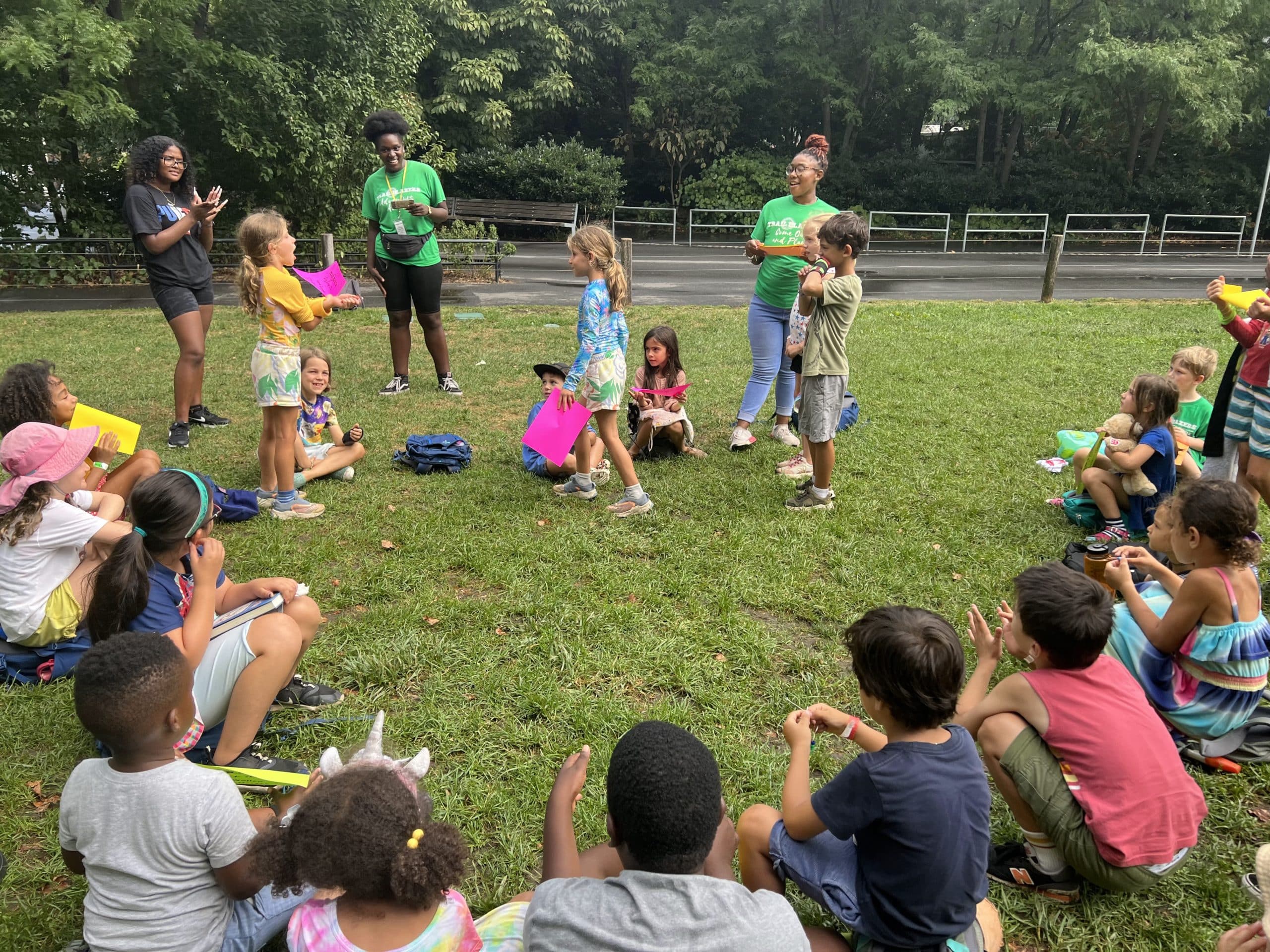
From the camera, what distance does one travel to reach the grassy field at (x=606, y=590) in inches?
108

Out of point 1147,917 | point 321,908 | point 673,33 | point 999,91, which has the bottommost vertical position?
point 1147,917

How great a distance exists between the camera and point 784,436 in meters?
6.50

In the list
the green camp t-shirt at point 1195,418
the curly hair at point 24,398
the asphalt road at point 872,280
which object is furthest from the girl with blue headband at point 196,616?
the asphalt road at point 872,280

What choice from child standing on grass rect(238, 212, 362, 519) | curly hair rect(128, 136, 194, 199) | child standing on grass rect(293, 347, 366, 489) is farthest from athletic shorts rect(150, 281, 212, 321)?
child standing on grass rect(238, 212, 362, 519)

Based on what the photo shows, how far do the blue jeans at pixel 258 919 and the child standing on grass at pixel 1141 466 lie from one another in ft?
13.7

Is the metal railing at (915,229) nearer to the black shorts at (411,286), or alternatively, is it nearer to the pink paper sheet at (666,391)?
the black shorts at (411,286)

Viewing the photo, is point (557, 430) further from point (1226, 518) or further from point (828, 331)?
point (1226, 518)

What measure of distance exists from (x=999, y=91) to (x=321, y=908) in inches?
1150

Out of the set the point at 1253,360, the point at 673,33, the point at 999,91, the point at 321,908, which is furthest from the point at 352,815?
the point at 673,33

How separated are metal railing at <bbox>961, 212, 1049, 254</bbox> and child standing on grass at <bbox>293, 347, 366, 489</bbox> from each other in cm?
1976

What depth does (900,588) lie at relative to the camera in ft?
14.0

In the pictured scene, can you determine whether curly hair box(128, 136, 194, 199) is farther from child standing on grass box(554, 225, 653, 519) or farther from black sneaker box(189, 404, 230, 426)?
child standing on grass box(554, 225, 653, 519)

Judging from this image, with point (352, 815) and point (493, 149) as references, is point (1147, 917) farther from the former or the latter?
point (493, 149)

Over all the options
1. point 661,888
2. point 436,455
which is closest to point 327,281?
point 436,455
